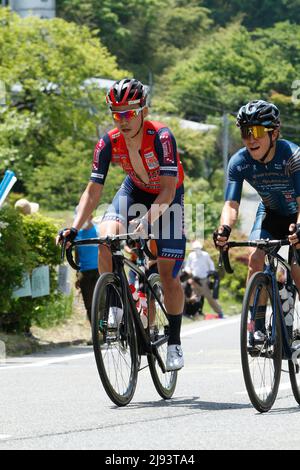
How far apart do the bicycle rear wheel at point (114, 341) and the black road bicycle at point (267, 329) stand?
75 cm

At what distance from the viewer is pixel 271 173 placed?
8.27m

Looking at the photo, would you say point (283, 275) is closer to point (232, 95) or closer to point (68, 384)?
point (68, 384)

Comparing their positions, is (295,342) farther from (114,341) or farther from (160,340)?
(114,341)

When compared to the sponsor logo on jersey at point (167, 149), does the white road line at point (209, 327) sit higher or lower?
lower

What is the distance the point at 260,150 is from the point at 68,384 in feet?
9.30

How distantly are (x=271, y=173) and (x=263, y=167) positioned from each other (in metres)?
0.07

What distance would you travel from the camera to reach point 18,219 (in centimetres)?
1405

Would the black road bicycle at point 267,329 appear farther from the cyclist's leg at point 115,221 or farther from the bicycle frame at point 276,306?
the cyclist's leg at point 115,221

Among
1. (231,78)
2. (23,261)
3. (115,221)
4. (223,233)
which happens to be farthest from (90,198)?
(231,78)

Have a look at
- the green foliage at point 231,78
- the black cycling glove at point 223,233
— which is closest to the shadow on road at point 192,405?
the black cycling glove at point 223,233

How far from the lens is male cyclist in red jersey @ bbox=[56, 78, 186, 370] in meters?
8.23

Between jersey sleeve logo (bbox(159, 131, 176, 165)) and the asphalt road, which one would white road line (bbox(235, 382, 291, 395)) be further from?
jersey sleeve logo (bbox(159, 131, 176, 165))

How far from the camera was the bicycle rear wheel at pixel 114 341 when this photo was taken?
7.63 meters
